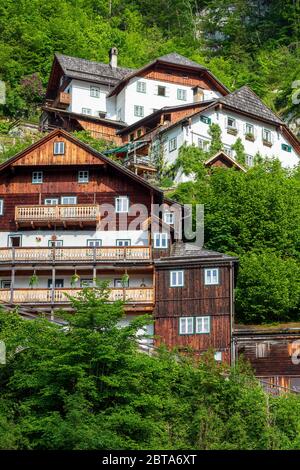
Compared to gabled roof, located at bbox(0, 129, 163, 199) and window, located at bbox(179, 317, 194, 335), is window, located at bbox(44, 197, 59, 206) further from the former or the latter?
window, located at bbox(179, 317, 194, 335)

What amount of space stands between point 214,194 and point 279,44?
57.0 meters

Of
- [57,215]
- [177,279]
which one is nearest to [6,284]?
[57,215]

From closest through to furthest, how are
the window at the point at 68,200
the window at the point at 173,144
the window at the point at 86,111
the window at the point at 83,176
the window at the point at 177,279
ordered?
1. the window at the point at 177,279
2. the window at the point at 68,200
3. the window at the point at 83,176
4. the window at the point at 173,144
5. the window at the point at 86,111

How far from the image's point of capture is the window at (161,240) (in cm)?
6300

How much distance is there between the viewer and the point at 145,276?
62562 mm

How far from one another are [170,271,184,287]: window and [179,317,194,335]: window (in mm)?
1953

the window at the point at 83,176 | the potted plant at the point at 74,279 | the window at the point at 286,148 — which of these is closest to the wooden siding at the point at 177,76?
the window at the point at 286,148

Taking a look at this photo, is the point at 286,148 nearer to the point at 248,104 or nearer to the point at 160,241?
the point at 248,104

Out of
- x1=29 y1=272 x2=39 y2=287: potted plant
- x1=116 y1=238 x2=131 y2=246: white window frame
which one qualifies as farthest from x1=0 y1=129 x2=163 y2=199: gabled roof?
x1=29 y1=272 x2=39 y2=287: potted plant

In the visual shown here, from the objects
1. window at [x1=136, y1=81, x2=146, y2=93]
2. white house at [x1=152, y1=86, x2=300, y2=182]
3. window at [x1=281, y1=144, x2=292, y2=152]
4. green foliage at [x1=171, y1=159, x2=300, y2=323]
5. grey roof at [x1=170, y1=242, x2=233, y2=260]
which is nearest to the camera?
grey roof at [x1=170, y1=242, x2=233, y2=260]

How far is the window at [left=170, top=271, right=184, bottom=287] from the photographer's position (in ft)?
200

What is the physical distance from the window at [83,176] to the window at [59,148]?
149cm

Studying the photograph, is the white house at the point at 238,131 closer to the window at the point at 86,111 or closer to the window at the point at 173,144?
the window at the point at 173,144
